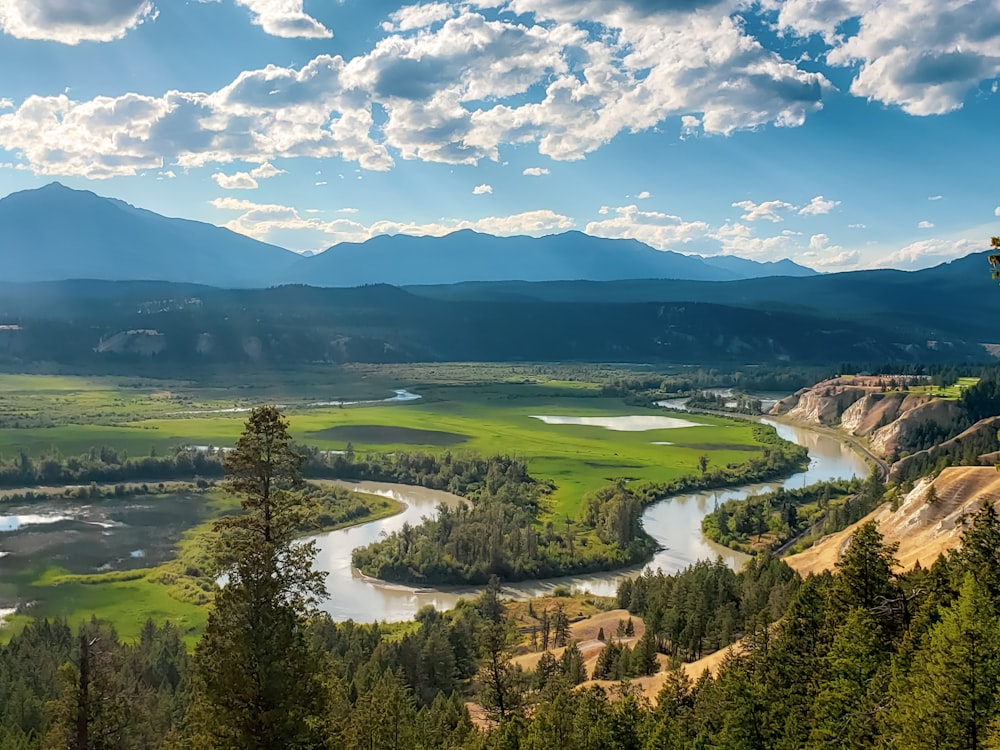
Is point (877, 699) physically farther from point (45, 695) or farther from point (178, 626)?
point (178, 626)

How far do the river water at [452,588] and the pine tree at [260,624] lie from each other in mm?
51393

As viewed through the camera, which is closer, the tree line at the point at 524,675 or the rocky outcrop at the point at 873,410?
the tree line at the point at 524,675

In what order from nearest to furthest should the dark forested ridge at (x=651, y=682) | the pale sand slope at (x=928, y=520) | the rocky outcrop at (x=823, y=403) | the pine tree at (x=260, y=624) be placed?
the pine tree at (x=260, y=624) → the dark forested ridge at (x=651, y=682) → the pale sand slope at (x=928, y=520) → the rocky outcrop at (x=823, y=403)

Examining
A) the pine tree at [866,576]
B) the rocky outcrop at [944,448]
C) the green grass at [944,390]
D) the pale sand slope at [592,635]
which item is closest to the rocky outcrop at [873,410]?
the green grass at [944,390]

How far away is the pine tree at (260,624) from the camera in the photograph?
17.3 metres

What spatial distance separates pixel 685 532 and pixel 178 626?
5363cm

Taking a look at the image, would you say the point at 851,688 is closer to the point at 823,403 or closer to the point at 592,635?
the point at 592,635

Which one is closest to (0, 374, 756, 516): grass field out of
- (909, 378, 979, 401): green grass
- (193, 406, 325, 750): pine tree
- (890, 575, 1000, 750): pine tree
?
(909, 378, 979, 401): green grass

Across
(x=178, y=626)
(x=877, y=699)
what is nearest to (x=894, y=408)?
(x=178, y=626)

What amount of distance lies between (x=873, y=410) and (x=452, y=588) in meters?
112

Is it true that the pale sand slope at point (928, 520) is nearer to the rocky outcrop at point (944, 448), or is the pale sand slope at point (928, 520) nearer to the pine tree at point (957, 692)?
the pine tree at point (957, 692)

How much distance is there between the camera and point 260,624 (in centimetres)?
1780

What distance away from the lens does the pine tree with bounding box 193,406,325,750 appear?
56.9 ft

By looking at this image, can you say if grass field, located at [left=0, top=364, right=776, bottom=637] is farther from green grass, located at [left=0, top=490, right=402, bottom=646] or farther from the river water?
the river water
